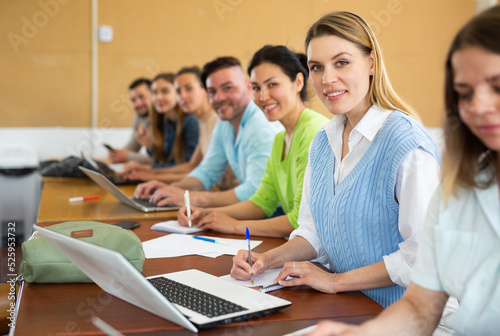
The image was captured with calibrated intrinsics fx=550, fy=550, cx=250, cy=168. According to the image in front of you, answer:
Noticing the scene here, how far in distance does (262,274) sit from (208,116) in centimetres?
247

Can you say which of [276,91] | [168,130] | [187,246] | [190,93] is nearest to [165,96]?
[168,130]

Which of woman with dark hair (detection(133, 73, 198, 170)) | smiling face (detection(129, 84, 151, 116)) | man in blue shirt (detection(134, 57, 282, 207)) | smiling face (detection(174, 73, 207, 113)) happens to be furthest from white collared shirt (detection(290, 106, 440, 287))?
smiling face (detection(129, 84, 151, 116))

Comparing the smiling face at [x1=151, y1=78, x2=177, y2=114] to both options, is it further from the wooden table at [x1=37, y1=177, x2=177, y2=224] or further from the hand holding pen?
the hand holding pen

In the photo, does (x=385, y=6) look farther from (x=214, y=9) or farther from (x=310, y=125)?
(x=310, y=125)

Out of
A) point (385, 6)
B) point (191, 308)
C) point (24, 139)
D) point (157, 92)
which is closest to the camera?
point (191, 308)

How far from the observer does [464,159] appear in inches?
37.9

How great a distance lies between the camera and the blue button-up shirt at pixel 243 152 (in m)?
2.64

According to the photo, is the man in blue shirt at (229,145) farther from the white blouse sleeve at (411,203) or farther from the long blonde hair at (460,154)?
the long blonde hair at (460,154)

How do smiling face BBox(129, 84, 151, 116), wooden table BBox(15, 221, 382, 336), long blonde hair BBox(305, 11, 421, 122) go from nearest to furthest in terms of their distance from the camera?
wooden table BBox(15, 221, 382, 336) < long blonde hair BBox(305, 11, 421, 122) < smiling face BBox(129, 84, 151, 116)

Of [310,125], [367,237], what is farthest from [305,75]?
[367,237]

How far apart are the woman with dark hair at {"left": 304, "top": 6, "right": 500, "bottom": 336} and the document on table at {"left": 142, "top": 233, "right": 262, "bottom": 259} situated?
0.73 meters

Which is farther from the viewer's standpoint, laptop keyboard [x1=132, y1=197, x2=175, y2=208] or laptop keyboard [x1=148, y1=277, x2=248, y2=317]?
laptop keyboard [x1=132, y1=197, x2=175, y2=208]

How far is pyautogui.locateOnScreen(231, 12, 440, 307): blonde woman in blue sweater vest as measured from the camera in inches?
52.8

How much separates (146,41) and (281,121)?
3.69m
